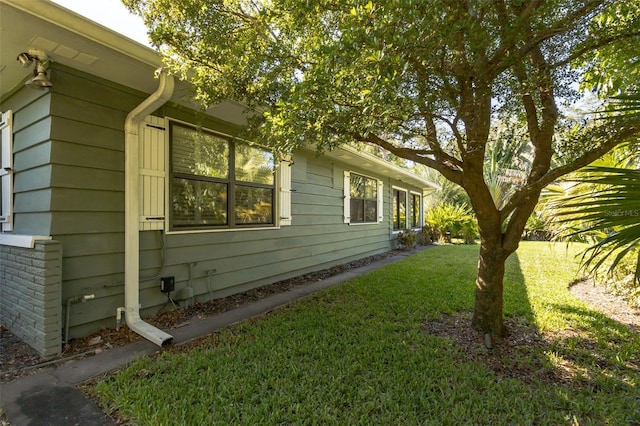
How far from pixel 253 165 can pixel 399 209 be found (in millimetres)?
7345

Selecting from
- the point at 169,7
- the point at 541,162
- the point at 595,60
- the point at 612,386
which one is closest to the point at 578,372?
the point at 612,386

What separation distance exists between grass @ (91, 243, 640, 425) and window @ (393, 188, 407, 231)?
7008 millimetres

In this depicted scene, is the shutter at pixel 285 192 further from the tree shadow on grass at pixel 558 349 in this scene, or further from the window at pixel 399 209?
the window at pixel 399 209

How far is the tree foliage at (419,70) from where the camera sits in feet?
6.28

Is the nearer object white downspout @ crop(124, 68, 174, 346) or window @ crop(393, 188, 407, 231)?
white downspout @ crop(124, 68, 174, 346)

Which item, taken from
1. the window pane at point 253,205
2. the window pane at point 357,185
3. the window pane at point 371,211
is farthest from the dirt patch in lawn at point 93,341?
the window pane at point 371,211

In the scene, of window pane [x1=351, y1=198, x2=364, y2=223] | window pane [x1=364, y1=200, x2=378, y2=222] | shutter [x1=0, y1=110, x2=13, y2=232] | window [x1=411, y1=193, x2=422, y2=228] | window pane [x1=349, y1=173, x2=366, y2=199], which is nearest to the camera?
shutter [x1=0, y1=110, x2=13, y2=232]

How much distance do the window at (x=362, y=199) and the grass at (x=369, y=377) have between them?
4.05 meters

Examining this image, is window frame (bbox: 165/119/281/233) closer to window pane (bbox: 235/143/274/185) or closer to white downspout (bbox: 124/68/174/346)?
window pane (bbox: 235/143/274/185)

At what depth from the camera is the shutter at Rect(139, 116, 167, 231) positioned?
132 inches

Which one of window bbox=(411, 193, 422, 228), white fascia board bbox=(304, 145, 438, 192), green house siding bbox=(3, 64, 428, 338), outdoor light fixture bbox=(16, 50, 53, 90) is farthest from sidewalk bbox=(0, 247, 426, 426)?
window bbox=(411, 193, 422, 228)

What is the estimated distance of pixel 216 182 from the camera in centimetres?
418

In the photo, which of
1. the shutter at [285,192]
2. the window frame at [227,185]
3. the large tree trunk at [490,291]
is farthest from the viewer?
the shutter at [285,192]

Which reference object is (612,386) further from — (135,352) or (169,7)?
(169,7)
